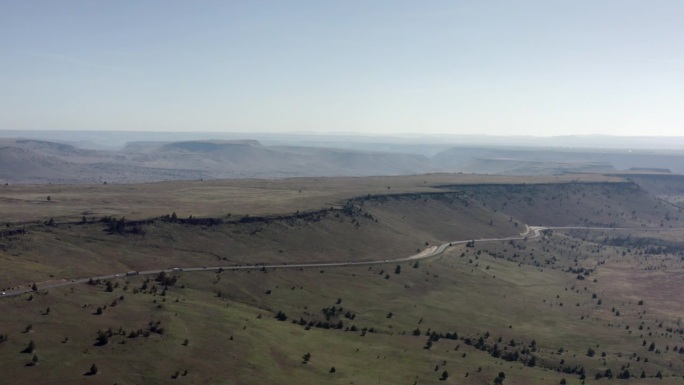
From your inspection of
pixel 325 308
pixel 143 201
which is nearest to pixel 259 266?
pixel 325 308

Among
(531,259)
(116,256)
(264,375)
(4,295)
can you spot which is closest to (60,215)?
(116,256)

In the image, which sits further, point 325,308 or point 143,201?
point 143,201

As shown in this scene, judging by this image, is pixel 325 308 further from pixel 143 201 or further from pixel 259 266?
pixel 143 201

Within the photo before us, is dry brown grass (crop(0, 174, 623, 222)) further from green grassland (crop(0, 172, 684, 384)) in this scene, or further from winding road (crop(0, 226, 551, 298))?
winding road (crop(0, 226, 551, 298))

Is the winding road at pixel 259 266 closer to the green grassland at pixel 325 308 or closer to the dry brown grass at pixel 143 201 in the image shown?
the green grassland at pixel 325 308

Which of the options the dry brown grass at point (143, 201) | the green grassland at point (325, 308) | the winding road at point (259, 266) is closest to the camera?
the green grassland at point (325, 308)

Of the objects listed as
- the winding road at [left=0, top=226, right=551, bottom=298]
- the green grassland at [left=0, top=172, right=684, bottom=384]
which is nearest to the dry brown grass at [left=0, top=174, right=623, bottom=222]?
the green grassland at [left=0, top=172, right=684, bottom=384]

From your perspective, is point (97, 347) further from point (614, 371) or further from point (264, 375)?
point (614, 371)

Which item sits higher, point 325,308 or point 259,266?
point 259,266

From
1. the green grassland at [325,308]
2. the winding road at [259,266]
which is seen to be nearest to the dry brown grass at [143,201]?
the green grassland at [325,308]
